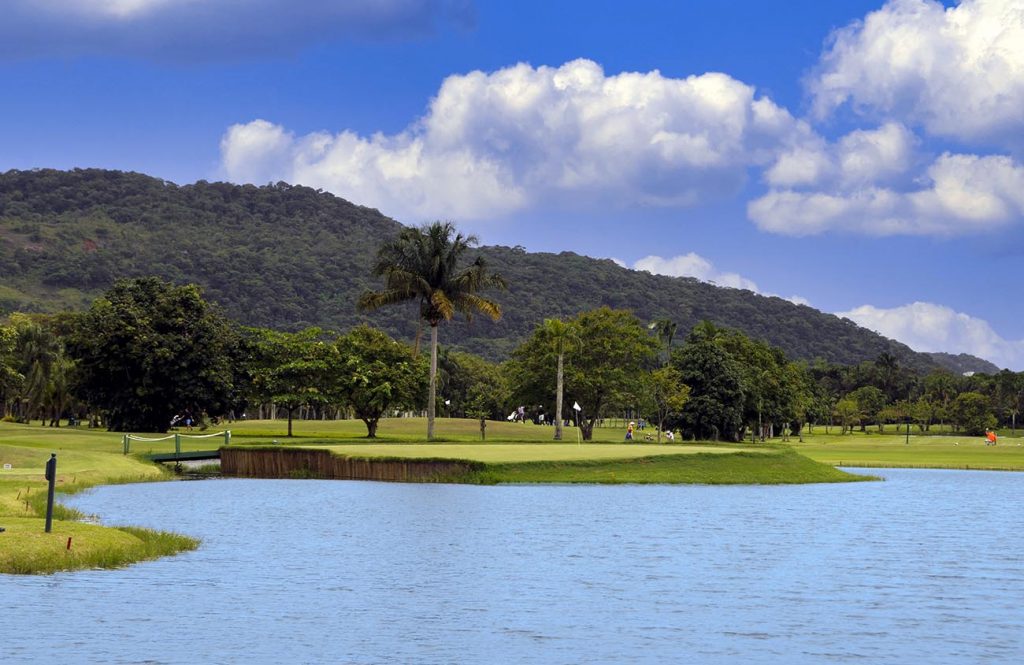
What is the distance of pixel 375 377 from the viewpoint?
109 m

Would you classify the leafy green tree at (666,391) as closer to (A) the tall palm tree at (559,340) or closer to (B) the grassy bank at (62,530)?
(A) the tall palm tree at (559,340)

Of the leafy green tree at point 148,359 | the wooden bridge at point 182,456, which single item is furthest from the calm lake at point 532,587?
the leafy green tree at point 148,359

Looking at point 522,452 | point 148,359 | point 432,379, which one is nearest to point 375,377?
point 432,379

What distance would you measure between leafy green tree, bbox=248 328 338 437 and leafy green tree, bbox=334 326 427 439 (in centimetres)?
148

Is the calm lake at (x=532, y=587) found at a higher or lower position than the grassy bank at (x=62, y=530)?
lower

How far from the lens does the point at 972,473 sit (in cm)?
9081

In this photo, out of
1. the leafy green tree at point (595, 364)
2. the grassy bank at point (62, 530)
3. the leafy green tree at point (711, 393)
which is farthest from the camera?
the leafy green tree at point (711, 393)

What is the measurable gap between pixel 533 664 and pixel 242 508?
30.1 meters

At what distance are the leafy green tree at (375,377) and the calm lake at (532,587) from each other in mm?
55996

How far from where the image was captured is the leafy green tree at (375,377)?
108 metres

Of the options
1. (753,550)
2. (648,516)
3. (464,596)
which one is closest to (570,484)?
(648,516)

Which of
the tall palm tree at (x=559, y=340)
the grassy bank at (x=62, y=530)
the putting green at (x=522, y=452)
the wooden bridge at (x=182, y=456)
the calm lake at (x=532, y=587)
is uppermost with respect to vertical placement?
the tall palm tree at (x=559, y=340)

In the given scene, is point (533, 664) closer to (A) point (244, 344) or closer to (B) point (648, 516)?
(B) point (648, 516)

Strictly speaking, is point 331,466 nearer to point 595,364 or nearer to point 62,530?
point 62,530
